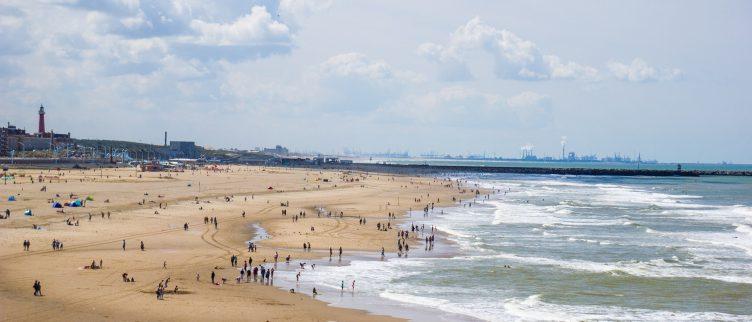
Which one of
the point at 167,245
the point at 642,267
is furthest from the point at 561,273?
the point at 167,245

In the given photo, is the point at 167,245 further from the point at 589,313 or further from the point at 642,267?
the point at 642,267

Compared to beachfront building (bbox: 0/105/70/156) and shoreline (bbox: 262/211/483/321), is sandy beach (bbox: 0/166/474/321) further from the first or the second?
beachfront building (bbox: 0/105/70/156)

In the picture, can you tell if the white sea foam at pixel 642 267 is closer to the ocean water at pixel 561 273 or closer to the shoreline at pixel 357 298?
the ocean water at pixel 561 273

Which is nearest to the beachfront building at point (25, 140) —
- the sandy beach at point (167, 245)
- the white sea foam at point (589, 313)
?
the sandy beach at point (167, 245)

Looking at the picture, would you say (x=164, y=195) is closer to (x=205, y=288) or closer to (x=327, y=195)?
(x=327, y=195)

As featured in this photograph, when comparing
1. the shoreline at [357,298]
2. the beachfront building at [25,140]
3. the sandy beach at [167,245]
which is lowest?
the shoreline at [357,298]

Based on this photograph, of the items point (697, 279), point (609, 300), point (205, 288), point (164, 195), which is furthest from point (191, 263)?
point (164, 195)

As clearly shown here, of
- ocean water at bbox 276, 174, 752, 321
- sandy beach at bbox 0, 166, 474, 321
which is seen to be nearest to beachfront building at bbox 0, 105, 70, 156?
sandy beach at bbox 0, 166, 474, 321
